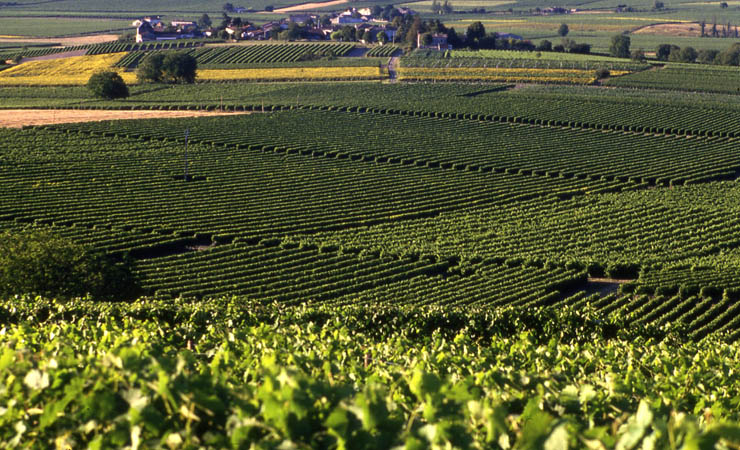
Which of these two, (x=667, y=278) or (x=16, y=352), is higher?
(x=16, y=352)

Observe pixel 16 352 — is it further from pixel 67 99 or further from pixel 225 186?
pixel 67 99

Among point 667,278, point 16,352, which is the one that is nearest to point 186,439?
point 16,352

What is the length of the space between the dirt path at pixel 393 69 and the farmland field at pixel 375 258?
4.05ft

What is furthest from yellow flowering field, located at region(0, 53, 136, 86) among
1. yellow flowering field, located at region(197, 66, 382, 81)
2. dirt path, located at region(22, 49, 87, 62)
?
yellow flowering field, located at region(197, 66, 382, 81)

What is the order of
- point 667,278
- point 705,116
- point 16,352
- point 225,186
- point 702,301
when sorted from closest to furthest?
point 16,352
point 702,301
point 667,278
point 225,186
point 705,116

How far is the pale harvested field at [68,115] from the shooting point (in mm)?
95562

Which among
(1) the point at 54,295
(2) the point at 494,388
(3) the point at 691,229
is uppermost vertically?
(2) the point at 494,388

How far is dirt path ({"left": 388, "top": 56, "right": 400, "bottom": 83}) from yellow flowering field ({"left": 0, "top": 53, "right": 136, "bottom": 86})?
4038cm

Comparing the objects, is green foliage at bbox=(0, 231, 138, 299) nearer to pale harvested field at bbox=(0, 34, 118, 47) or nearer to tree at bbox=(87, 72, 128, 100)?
tree at bbox=(87, 72, 128, 100)

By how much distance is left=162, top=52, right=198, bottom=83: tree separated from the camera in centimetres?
13125

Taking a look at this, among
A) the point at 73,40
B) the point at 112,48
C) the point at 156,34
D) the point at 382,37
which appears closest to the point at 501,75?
the point at 382,37

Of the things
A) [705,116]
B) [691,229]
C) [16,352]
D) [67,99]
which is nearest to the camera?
[16,352]

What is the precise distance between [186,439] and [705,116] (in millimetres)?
103387

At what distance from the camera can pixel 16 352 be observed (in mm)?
8445
